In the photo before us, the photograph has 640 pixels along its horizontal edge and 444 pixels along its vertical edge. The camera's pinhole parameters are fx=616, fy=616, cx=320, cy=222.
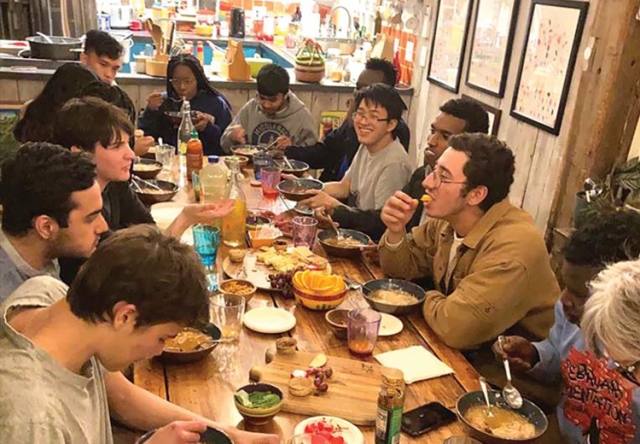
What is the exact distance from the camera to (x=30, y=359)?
1083 mm

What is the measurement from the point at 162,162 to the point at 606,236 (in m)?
2.42

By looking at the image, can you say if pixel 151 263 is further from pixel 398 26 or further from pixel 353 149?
pixel 398 26

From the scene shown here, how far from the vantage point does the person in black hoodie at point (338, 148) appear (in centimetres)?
387

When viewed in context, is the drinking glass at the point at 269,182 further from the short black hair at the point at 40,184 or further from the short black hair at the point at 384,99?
the short black hair at the point at 40,184

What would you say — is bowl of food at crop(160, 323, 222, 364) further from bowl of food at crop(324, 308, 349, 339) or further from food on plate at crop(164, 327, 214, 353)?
bowl of food at crop(324, 308, 349, 339)

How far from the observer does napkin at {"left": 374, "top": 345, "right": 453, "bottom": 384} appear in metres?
1.69

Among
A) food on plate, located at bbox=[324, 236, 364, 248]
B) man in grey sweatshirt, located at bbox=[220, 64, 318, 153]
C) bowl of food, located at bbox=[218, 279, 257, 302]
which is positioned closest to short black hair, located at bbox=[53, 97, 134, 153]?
bowl of food, located at bbox=[218, 279, 257, 302]

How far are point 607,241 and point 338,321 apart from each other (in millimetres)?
818

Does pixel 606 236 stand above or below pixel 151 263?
below

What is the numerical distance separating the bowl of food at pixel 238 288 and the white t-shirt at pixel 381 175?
4.03 feet

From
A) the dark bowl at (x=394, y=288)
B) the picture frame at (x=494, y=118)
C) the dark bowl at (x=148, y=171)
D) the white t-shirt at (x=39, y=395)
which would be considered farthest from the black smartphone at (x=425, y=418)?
the picture frame at (x=494, y=118)

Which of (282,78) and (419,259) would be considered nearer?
(419,259)

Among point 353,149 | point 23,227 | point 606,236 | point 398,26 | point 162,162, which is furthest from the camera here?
point 398,26

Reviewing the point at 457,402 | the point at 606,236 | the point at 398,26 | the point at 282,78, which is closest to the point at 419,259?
the point at 606,236
